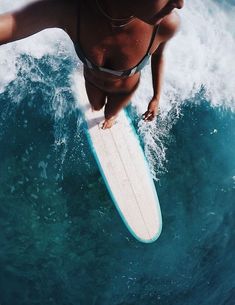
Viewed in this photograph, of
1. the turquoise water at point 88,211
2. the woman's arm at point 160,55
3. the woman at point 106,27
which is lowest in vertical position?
the turquoise water at point 88,211

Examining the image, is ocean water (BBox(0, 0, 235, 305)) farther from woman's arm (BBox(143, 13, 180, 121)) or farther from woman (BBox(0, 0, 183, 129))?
woman (BBox(0, 0, 183, 129))

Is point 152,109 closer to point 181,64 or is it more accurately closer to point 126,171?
point 126,171

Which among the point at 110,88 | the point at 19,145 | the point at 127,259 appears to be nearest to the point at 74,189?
the point at 19,145

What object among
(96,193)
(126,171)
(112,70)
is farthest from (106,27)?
(96,193)

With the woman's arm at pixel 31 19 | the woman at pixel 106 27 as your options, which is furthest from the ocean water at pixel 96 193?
the woman's arm at pixel 31 19

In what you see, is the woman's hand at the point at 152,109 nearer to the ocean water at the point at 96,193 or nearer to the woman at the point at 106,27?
the woman at the point at 106,27

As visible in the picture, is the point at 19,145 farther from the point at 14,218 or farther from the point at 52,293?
the point at 52,293
